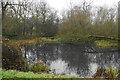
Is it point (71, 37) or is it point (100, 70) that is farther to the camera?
point (71, 37)

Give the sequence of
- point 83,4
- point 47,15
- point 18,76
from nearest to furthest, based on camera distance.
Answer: point 18,76 → point 83,4 → point 47,15

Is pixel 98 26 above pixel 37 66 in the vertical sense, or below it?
above

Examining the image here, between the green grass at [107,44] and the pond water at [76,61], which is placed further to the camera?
the green grass at [107,44]

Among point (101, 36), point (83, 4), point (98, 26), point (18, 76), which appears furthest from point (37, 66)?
point (83, 4)

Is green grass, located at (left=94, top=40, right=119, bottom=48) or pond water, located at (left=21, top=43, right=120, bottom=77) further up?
green grass, located at (left=94, top=40, right=119, bottom=48)

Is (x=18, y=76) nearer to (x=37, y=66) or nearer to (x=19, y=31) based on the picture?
(x=37, y=66)

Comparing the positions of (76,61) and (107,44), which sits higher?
(107,44)

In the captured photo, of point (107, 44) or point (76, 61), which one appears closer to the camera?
point (76, 61)

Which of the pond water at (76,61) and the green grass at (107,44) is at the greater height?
the green grass at (107,44)

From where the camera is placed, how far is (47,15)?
32094 millimetres

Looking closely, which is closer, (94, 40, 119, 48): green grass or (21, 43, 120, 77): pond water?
(21, 43, 120, 77): pond water

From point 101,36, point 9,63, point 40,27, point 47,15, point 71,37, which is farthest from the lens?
point 47,15

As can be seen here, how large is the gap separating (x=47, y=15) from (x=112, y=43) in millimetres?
21005

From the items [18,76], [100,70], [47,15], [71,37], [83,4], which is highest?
[83,4]
